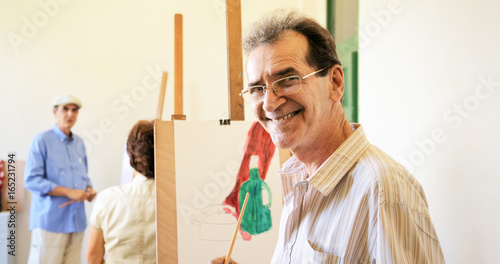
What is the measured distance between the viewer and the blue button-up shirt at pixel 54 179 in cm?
315

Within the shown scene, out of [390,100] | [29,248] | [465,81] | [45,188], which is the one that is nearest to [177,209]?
[390,100]

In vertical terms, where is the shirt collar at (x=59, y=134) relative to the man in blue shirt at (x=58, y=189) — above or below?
above

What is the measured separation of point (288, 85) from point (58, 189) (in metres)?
2.73

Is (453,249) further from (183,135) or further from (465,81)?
(183,135)

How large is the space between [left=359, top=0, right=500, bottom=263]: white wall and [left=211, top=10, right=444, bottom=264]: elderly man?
0.52 m

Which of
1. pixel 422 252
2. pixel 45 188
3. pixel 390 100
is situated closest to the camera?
pixel 422 252

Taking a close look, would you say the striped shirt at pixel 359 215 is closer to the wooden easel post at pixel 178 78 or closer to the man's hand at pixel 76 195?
the wooden easel post at pixel 178 78

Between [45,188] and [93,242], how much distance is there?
4.78 ft

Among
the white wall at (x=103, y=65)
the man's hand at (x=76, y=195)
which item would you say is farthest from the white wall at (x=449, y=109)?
the man's hand at (x=76, y=195)

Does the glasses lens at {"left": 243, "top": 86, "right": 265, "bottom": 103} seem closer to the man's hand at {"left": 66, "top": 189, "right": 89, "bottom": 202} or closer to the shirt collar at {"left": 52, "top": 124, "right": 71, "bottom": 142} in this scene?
the man's hand at {"left": 66, "top": 189, "right": 89, "bottom": 202}

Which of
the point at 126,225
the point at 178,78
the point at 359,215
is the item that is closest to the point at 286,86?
the point at 359,215

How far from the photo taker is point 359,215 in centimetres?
89

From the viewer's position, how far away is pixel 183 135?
1824 mm

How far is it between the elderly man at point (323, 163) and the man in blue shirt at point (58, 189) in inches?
102
